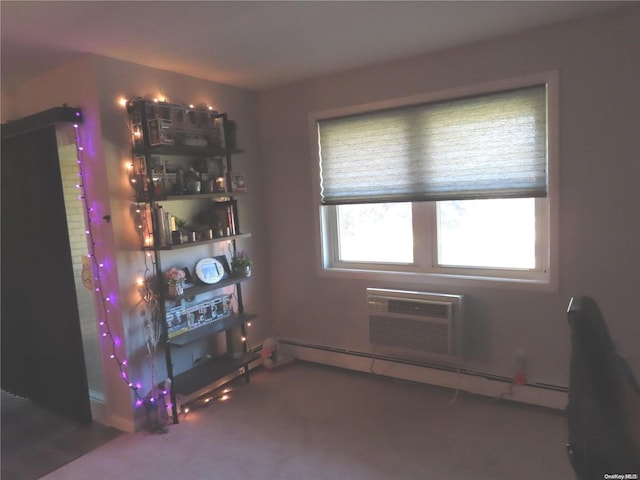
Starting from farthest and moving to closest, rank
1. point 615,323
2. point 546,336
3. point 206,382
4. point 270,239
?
point 270,239, point 206,382, point 546,336, point 615,323

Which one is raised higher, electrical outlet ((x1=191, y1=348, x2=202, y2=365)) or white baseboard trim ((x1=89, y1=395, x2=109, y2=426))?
electrical outlet ((x1=191, y1=348, x2=202, y2=365))

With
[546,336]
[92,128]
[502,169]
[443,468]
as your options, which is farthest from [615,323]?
[92,128]

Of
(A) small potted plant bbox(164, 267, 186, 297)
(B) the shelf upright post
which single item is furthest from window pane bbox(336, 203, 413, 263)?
(B) the shelf upright post

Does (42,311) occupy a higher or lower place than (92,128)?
lower

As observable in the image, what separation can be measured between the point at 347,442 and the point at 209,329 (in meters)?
1.23

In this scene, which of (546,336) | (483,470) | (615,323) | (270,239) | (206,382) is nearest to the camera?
(483,470)

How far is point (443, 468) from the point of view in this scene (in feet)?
7.45

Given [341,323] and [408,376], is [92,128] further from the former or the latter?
[408,376]

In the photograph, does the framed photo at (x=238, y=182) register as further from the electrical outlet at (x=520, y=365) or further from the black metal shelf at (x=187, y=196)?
the electrical outlet at (x=520, y=365)

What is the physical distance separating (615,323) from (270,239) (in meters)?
2.52

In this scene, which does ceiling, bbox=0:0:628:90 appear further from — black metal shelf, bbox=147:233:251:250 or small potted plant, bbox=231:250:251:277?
small potted plant, bbox=231:250:251:277

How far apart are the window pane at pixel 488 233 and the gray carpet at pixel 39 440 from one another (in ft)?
8.25

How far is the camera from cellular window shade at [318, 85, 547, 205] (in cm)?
270

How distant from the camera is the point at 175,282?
9.38 feet
